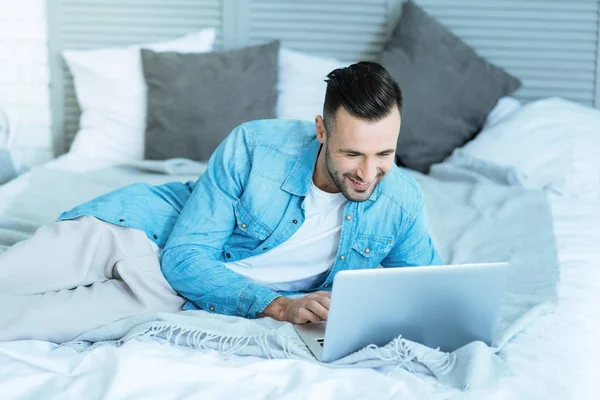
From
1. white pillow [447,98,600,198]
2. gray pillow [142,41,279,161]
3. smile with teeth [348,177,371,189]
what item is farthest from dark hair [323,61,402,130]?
gray pillow [142,41,279,161]

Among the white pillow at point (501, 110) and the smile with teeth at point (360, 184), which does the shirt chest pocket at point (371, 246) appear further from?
the white pillow at point (501, 110)

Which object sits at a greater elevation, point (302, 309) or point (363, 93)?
point (363, 93)

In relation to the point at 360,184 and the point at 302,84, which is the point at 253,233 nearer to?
the point at 360,184

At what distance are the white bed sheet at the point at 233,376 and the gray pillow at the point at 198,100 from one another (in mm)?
1706

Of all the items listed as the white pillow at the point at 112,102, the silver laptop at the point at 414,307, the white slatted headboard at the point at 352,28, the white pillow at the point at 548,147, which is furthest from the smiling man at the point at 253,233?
the white slatted headboard at the point at 352,28

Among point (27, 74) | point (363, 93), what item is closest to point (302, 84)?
point (27, 74)

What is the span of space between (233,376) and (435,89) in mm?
2016

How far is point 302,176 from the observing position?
1.83 metres

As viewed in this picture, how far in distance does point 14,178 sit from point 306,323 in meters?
1.54

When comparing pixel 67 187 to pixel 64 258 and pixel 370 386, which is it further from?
pixel 370 386

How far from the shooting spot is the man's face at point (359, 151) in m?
1.64

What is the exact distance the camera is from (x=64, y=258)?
173 centimetres

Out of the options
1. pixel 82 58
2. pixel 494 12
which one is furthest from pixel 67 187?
pixel 494 12

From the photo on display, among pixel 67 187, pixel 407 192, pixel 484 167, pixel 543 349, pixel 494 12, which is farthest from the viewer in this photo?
pixel 494 12
